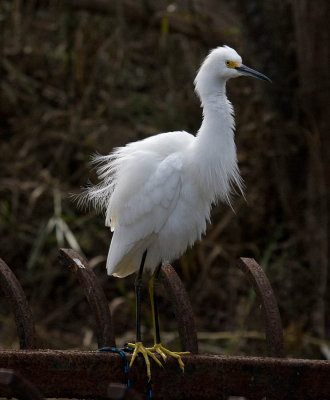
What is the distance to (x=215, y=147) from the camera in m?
2.49

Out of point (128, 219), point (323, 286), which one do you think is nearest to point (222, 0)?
point (323, 286)

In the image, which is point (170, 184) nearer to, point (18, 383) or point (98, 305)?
point (98, 305)

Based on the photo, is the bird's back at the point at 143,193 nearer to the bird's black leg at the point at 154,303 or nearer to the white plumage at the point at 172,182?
the white plumage at the point at 172,182

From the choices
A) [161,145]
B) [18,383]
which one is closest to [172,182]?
[161,145]

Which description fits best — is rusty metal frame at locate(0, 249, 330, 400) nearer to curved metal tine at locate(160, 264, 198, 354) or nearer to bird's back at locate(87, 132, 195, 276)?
curved metal tine at locate(160, 264, 198, 354)

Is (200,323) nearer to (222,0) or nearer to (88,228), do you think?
(88,228)

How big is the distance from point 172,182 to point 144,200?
107 millimetres

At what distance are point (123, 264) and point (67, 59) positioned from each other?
→ 2.86 m

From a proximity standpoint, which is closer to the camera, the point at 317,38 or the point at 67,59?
the point at 317,38

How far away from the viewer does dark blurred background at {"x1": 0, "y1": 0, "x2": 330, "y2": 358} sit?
4.14 meters

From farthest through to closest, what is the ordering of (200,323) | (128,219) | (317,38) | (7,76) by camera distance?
1. (7,76)
2. (200,323)
3. (317,38)
4. (128,219)

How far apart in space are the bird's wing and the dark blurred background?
5.04 feet

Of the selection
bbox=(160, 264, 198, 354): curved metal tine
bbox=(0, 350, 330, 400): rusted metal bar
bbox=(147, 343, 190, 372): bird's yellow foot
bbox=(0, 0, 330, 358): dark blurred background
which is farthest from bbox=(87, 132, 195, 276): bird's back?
bbox=(0, 0, 330, 358): dark blurred background

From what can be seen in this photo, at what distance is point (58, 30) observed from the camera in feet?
18.2
